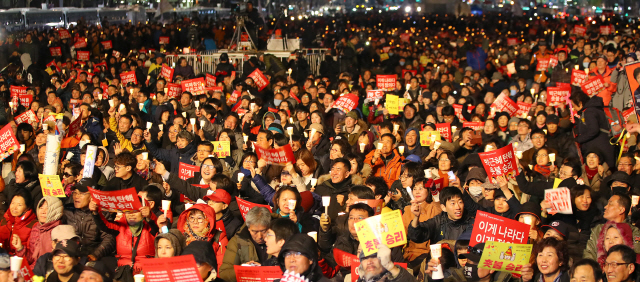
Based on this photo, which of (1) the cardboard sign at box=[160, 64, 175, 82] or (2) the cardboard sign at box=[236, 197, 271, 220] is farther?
(1) the cardboard sign at box=[160, 64, 175, 82]

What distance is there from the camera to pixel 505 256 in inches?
163

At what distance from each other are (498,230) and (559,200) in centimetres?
86

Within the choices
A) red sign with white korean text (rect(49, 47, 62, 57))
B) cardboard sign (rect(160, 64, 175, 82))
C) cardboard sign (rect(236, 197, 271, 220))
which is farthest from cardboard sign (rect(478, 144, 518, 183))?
red sign with white korean text (rect(49, 47, 62, 57))

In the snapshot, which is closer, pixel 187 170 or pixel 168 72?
pixel 187 170

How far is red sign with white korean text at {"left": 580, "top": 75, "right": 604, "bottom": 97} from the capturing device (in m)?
9.28

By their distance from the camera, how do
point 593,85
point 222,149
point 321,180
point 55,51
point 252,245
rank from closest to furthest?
1. point 252,245
2. point 321,180
3. point 222,149
4. point 593,85
5. point 55,51

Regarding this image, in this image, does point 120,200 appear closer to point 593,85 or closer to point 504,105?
point 504,105

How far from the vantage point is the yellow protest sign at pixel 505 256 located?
13.5 feet

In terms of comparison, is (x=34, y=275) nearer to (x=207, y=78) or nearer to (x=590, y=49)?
(x=207, y=78)

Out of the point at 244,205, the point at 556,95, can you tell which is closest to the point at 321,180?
the point at 244,205

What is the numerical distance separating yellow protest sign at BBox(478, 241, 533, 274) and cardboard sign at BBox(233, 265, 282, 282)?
1.18 metres

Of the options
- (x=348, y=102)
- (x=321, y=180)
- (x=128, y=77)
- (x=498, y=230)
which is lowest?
(x=128, y=77)

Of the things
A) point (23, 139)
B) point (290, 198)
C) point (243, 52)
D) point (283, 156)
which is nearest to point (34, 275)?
point (290, 198)

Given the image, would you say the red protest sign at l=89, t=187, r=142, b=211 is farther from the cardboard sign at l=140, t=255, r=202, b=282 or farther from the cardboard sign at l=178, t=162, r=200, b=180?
the cardboard sign at l=178, t=162, r=200, b=180
